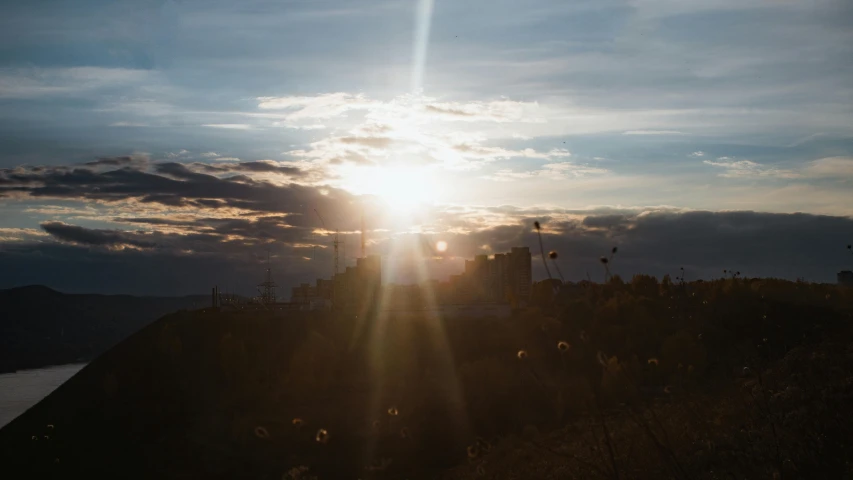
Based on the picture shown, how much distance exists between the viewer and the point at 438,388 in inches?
1977

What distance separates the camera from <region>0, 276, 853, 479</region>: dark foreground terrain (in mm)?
20489

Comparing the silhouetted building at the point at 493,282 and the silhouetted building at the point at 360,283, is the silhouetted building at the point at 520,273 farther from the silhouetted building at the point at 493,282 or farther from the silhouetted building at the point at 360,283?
the silhouetted building at the point at 360,283

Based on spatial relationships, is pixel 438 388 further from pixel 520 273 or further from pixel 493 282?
pixel 493 282

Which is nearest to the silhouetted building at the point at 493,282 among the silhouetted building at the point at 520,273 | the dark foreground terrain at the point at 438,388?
the silhouetted building at the point at 520,273

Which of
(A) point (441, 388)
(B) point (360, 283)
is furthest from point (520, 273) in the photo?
(A) point (441, 388)

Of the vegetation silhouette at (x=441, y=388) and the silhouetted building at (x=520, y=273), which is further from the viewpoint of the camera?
the silhouetted building at (x=520, y=273)

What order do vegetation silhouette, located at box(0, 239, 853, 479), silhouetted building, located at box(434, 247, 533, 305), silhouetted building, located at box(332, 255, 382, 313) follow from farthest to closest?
silhouetted building, located at box(434, 247, 533, 305) < silhouetted building, located at box(332, 255, 382, 313) < vegetation silhouette, located at box(0, 239, 853, 479)

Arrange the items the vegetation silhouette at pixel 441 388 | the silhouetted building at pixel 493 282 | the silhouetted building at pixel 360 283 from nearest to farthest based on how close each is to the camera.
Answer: the vegetation silhouette at pixel 441 388 → the silhouetted building at pixel 360 283 → the silhouetted building at pixel 493 282

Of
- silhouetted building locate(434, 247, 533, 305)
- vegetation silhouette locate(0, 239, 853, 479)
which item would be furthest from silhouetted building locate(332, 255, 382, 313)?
vegetation silhouette locate(0, 239, 853, 479)

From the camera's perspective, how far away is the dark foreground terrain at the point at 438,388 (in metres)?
20.5

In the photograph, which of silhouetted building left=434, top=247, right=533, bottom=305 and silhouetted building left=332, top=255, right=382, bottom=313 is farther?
silhouetted building left=434, top=247, right=533, bottom=305

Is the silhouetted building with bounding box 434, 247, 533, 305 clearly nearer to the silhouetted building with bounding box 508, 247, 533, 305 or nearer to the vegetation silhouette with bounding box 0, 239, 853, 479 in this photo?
the silhouetted building with bounding box 508, 247, 533, 305

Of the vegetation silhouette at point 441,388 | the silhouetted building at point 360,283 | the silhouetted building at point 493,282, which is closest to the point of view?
the vegetation silhouette at point 441,388

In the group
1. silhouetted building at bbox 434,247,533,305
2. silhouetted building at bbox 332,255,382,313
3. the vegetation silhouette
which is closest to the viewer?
the vegetation silhouette
